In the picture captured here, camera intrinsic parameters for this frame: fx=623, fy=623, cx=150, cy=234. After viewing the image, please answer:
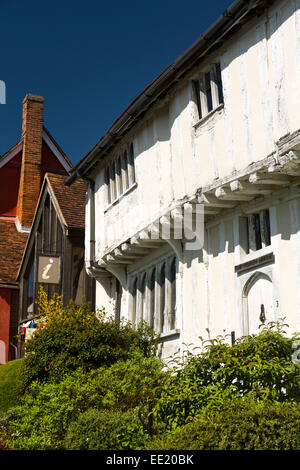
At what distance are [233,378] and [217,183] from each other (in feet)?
10.9

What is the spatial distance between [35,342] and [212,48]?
6654 millimetres

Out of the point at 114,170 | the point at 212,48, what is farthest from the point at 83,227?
the point at 212,48

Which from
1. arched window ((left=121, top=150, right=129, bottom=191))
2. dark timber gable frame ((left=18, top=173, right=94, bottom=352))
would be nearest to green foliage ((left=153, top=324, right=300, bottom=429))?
arched window ((left=121, top=150, right=129, bottom=191))

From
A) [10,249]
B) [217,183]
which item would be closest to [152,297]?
[217,183]

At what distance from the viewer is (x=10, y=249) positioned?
23.8m

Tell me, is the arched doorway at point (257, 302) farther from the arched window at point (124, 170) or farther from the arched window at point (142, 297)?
the arched window at point (124, 170)

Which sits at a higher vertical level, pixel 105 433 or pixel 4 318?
pixel 4 318

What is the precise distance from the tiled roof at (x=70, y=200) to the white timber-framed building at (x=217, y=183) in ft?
11.9

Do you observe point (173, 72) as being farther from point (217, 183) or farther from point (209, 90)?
point (217, 183)

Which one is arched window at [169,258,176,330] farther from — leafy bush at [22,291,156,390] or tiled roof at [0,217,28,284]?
tiled roof at [0,217,28,284]

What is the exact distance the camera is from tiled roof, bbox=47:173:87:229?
60.7 ft

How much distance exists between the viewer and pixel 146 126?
44.0 ft
